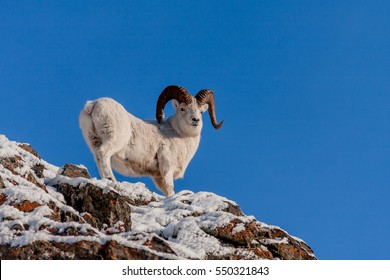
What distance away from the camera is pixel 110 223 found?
18.8 meters

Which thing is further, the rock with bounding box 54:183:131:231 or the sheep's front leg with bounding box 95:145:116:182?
the sheep's front leg with bounding box 95:145:116:182

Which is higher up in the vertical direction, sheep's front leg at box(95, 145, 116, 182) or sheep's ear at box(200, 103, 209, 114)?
sheep's ear at box(200, 103, 209, 114)

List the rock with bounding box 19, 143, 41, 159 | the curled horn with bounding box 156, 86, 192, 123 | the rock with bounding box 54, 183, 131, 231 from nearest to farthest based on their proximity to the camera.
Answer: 1. the rock with bounding box 54, 183, 131, 231
2. the rock with bounding box 19, 143, 41, 159
3. the curled horn with bounding box 156, 86, 192, 123

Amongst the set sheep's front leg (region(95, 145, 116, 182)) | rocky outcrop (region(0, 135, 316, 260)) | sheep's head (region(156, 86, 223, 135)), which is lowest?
rocky outcrop (region(0, 135, 316, 260))

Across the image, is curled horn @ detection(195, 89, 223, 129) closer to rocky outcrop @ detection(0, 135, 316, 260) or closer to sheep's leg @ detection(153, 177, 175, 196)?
sheep's leg @ detection(153, 177, 175, 196)

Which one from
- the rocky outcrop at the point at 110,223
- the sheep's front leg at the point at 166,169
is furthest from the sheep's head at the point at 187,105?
the rocky outcrop at the point at 110,223

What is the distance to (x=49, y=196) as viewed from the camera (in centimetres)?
1845

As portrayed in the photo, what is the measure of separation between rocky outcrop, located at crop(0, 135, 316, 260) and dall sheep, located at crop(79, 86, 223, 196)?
1774mm

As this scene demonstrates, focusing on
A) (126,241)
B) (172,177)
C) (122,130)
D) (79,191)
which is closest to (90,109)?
(122,130)

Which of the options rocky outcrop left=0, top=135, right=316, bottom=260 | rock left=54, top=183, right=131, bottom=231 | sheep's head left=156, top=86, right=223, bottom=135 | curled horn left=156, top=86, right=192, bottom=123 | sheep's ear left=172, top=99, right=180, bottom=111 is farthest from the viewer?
sheep's ear left=172, top=99, right=180, bottom=111

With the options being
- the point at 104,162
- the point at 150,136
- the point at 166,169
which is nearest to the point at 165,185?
the point at 166,169

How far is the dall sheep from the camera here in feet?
80.2

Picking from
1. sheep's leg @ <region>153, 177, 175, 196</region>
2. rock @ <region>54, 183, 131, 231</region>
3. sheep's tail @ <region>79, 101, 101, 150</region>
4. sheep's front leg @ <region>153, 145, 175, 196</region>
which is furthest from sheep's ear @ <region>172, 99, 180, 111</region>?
rock @ <region>54, 183, 131, 231</region>
